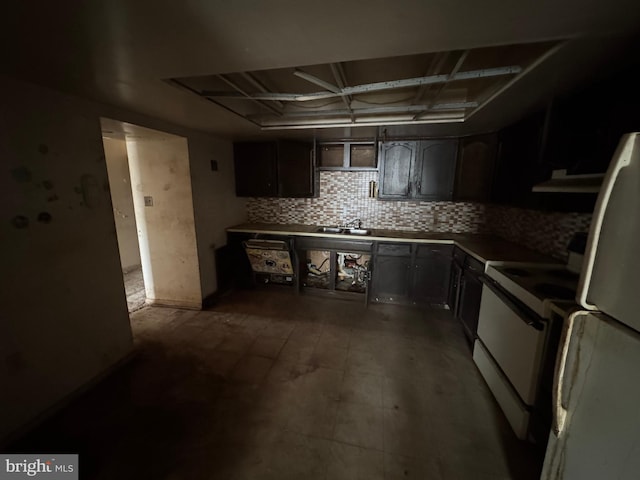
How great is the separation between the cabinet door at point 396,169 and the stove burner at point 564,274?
1643 mm

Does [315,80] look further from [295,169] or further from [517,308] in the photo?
[295,169]

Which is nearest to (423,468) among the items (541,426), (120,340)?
(541,426)

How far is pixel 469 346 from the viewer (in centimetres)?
236

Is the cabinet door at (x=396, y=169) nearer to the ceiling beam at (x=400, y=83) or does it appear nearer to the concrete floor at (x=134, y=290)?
the ceiling beam at (x=400, y=83)

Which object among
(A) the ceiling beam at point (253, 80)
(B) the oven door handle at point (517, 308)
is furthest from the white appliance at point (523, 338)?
(A) the ceiling beam at point (253, 80)

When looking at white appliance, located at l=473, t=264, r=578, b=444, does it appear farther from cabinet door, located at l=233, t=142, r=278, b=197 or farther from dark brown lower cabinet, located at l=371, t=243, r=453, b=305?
cabinet door, located at l=233, t=142, r=278, b=197

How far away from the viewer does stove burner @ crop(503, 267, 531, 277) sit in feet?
5.76

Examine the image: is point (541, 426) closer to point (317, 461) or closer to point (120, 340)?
point (317, 461)

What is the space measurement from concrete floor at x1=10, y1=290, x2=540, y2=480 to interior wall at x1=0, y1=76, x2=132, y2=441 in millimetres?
257

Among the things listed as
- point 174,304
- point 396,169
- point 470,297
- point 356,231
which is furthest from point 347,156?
point 174,304

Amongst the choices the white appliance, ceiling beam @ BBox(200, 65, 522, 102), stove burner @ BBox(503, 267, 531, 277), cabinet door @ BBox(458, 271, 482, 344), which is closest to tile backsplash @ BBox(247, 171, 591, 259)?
cabinet door @ BBox(458, 271, 482, 344)

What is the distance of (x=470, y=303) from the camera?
2314mm

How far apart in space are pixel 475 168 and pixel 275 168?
8.00 ft

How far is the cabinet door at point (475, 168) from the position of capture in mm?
2721
